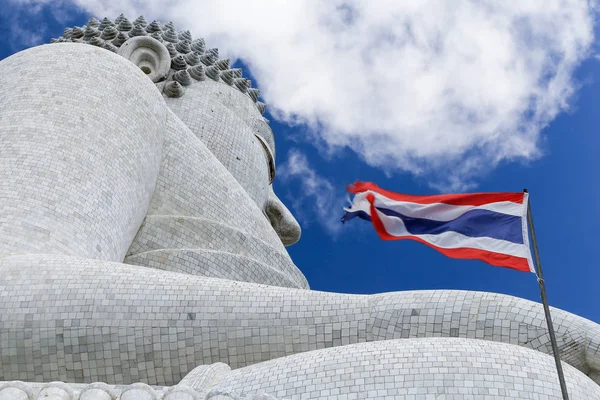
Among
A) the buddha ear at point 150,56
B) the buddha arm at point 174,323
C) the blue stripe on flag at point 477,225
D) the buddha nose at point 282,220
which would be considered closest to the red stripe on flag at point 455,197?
the blue stripe on flag at point 477,225

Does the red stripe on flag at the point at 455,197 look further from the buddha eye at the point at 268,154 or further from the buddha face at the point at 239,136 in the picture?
the buddha eye at the point at 268,154

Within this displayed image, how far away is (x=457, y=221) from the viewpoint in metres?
7.15

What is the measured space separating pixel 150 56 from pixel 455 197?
10.2 meters

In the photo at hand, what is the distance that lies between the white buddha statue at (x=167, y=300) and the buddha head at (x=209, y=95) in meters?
2.62

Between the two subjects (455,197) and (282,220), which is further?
(282,220)

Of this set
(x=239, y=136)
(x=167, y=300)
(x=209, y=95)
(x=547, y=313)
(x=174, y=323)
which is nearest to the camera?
(x=547, y=313)

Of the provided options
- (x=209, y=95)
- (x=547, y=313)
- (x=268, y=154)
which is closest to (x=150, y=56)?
(x=209, y=95)

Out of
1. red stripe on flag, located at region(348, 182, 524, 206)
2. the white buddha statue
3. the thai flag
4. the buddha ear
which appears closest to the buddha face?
the buddha ear

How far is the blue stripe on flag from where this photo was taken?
683 centimetres

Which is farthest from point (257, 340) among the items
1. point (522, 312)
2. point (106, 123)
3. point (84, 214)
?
point (106, 123)

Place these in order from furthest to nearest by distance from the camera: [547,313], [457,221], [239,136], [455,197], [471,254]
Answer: [239,136]
[455,197]
[457,221]
[471,254]
[547,313]

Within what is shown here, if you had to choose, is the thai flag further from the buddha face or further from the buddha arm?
the buddha face

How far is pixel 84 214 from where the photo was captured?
934 cm

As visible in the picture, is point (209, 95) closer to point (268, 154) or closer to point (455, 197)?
point (268, 154)
